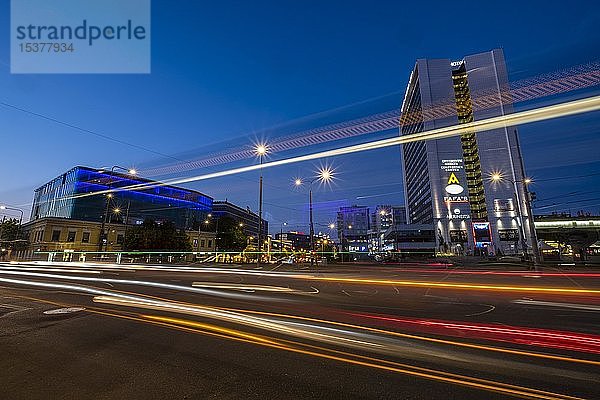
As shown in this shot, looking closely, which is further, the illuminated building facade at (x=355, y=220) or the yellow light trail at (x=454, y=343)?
the illuminated building facade at (x=355, y=220)

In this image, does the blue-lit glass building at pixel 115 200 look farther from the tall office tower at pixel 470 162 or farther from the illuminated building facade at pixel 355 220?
the illuminated building facade at pixel 355 220

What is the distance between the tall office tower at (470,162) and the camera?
254ft

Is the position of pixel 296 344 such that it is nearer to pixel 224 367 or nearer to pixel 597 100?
pixel 224 367

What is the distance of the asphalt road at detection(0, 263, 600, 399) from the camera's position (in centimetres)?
401

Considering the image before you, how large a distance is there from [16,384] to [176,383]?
7.65 ft

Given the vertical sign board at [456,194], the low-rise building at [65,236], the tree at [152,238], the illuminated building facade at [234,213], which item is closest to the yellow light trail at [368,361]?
A: the tree at [152,238]

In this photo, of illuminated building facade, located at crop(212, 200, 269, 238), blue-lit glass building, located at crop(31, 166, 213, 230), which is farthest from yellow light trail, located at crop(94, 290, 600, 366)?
illuminated building facade, located at crop(212, 200, 269, 238)

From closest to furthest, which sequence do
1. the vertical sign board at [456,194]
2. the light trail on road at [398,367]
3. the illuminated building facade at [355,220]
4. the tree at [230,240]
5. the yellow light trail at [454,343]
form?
the light trail on road at [398,367] → the yellow light trail at [454,343] → the vertical sign board at [456,194] → the tree at [230,240] → the illuminated building facade at [355,220]

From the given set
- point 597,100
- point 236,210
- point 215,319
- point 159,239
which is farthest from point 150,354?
point 236,210

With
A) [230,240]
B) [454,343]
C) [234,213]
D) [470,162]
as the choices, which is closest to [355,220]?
[234,213]

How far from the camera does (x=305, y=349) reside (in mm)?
5637

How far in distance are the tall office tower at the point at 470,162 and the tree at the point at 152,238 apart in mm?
65342

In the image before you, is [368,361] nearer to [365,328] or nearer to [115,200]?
[365,328]

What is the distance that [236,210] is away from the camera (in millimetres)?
155375
